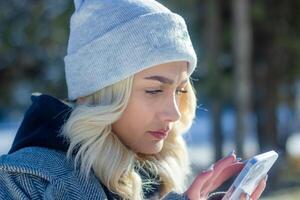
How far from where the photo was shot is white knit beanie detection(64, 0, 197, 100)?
8.04 feet

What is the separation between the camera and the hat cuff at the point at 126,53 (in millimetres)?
2443

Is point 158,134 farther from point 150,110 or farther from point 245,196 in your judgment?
point 245,196

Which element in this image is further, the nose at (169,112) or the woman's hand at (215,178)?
the nose at (169,112)

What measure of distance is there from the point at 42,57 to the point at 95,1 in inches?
605

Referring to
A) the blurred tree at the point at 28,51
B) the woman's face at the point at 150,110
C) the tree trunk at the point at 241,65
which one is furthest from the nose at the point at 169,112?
the blurred tree at the point at 28,51

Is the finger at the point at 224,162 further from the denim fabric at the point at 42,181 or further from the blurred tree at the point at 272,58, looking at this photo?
the blurred tree at the point at 272,58

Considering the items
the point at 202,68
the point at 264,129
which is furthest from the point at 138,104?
the point at 264,129

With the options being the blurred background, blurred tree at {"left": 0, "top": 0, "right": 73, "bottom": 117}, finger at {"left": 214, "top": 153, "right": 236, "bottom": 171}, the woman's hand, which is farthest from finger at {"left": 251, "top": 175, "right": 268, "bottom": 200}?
blurred tree at {"left": 0, "top": 0, "right": 73, "bottom": 117}

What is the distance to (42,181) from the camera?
2.35 meters

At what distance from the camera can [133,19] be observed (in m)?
2.51

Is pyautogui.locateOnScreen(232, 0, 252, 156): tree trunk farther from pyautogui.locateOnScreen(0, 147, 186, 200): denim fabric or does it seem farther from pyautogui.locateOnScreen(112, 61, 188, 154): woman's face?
pyautogui.locateOnScreen(0, 147, 186, 200): denim fabric

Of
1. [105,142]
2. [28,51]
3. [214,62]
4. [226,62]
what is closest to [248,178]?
[105,142]

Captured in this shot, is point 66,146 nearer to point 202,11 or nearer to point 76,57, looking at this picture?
point 76,57

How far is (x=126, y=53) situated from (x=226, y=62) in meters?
13.6
